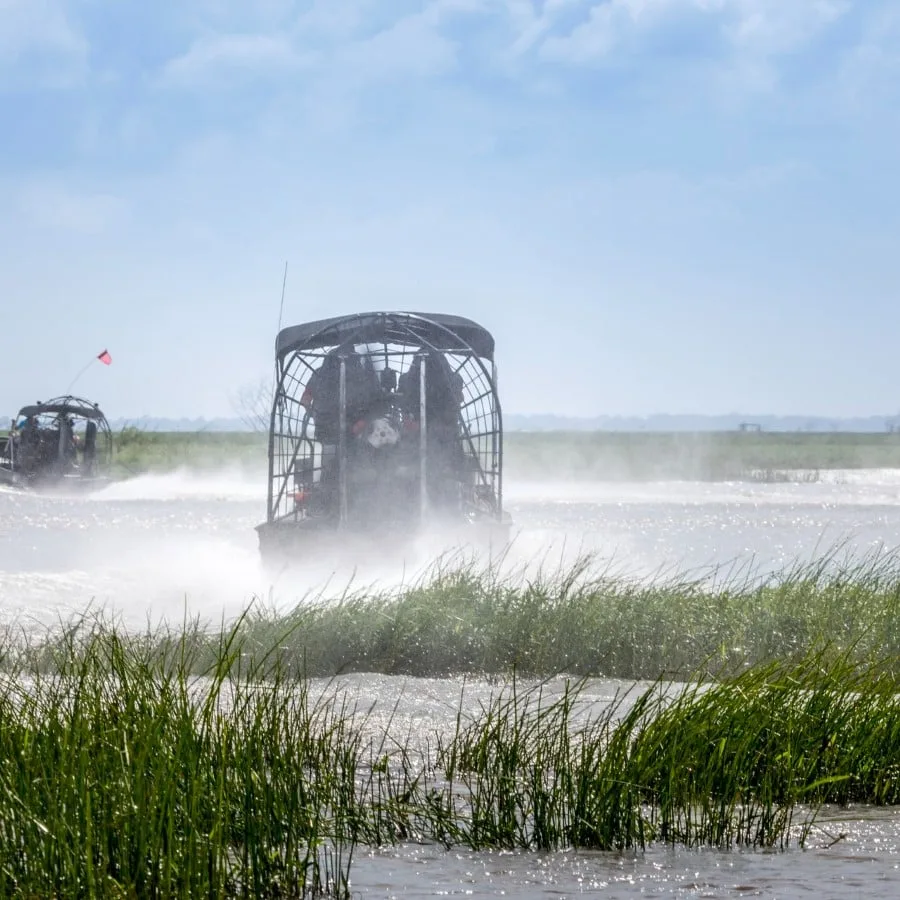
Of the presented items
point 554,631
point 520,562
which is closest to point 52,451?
point 520,562

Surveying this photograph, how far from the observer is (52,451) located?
40.9 meters

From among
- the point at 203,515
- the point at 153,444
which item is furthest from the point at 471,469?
the point at 153,444

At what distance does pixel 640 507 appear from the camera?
43.9 metres

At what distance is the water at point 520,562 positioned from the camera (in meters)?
4.68

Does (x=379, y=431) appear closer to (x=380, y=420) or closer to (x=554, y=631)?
(x=380, y=420)

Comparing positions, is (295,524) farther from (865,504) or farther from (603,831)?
(865,504)

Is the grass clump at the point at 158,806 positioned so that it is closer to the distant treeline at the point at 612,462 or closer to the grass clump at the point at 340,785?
the grass clump at the point at 340,785

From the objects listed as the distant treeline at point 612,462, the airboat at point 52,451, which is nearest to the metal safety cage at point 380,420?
the airboat at point 52,451

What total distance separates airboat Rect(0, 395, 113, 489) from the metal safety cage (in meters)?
22.8

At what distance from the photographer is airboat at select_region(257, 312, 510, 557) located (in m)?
16.0

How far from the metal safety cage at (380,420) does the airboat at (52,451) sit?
899 inches

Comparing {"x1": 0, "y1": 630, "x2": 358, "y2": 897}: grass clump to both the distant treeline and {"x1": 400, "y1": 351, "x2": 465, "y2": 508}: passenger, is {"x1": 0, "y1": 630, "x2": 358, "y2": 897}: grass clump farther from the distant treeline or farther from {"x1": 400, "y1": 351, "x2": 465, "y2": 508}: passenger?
the distant treeline

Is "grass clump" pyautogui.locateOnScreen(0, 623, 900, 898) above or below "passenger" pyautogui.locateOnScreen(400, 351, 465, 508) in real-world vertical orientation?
below

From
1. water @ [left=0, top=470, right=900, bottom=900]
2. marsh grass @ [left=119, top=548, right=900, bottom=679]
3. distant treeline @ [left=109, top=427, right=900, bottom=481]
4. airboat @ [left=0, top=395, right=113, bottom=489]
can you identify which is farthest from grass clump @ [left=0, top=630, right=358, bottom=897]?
distant treeline @ [left=109, top=427, right=900, bottom=481]
